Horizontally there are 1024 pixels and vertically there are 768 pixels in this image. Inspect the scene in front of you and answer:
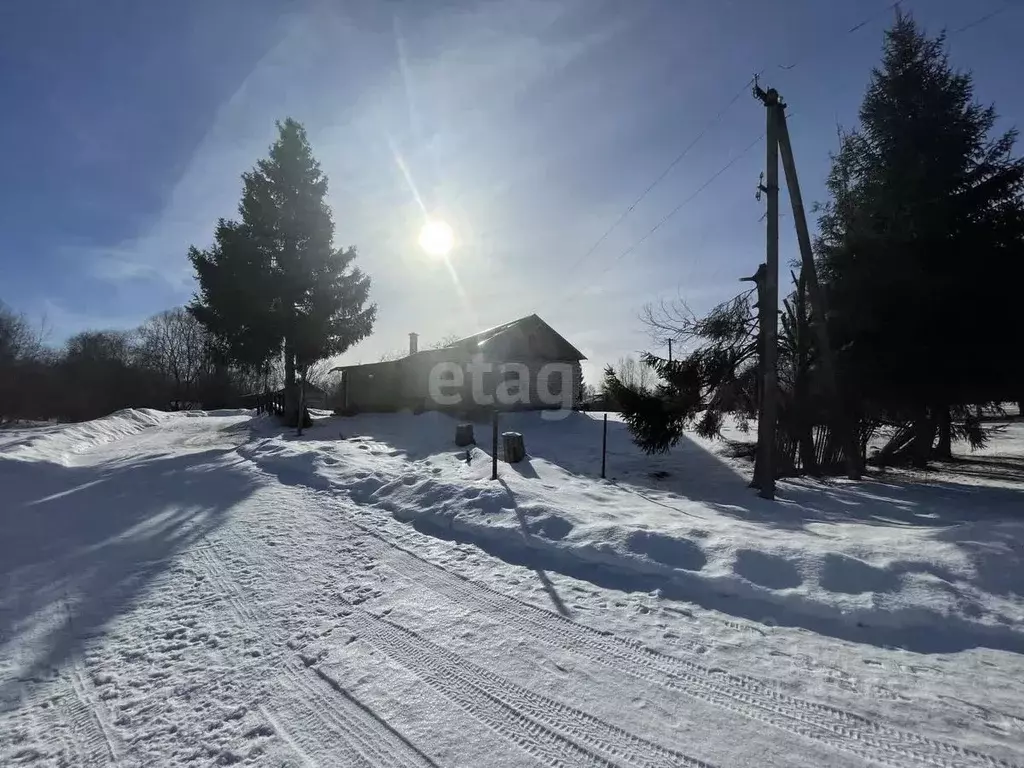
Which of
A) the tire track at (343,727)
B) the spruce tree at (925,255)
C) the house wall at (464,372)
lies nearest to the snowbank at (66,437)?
the house wall at (464,372)

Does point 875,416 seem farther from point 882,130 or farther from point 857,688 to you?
point 857,688

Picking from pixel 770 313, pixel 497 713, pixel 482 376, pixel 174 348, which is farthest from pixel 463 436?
pixel 174 348

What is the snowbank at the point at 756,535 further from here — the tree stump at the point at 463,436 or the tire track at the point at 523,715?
the tree stump at the point at 463,436

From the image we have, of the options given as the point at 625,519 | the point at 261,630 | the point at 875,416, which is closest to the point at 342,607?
the point at 261,630

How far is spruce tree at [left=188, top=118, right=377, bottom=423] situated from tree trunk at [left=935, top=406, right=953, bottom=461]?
64.0 feet

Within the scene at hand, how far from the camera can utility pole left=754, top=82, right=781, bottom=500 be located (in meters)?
8.45

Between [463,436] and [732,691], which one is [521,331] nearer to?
[463,436]

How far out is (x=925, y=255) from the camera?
30.1ft

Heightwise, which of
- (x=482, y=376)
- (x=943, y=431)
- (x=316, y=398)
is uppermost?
(x=482, y=376)

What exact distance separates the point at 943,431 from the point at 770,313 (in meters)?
8.33

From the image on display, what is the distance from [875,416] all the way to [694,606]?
30.5 feet

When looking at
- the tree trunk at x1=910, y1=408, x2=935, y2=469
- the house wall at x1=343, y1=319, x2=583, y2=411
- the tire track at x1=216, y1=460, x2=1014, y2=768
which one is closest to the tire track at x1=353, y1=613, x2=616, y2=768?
the tire track at x1=216, y1=460, x2=1014, y2=768

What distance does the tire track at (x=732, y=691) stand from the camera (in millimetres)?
1990

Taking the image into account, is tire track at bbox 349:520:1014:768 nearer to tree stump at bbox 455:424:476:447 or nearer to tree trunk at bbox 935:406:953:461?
tree stump at bbox 455:424:476:447
